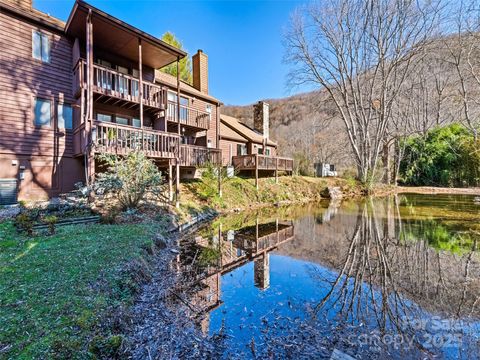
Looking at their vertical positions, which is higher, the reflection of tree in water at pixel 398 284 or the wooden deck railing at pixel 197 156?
the wooden deck railing at pixel 197 156

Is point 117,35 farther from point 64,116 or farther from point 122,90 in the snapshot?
point 64,116

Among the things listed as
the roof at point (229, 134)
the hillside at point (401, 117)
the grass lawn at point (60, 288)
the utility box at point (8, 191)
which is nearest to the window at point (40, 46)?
the utility box at point (8, 191)

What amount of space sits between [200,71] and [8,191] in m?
14.0

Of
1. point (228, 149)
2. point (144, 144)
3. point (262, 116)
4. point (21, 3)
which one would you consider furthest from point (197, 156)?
point (262, 116)

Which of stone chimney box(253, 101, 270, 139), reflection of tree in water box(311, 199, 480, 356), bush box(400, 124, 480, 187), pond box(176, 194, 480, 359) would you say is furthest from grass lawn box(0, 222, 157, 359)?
bush box(400, 124, 480, 187)

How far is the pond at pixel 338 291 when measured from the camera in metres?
2.84

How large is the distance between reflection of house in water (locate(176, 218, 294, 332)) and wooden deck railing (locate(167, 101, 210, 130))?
25.8 feet

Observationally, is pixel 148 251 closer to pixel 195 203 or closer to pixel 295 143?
pixel 195 203

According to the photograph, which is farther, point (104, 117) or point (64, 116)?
point (104, 117)

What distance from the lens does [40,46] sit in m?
9.88

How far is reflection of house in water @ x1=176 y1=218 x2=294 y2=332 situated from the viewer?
4.05m

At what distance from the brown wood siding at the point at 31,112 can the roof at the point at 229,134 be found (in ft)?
34.4

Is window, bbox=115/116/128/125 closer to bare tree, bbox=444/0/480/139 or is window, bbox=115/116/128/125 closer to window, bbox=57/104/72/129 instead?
window, bbox=57/104/72/129

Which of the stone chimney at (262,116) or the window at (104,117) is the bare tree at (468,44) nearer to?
the window at (104,117)
